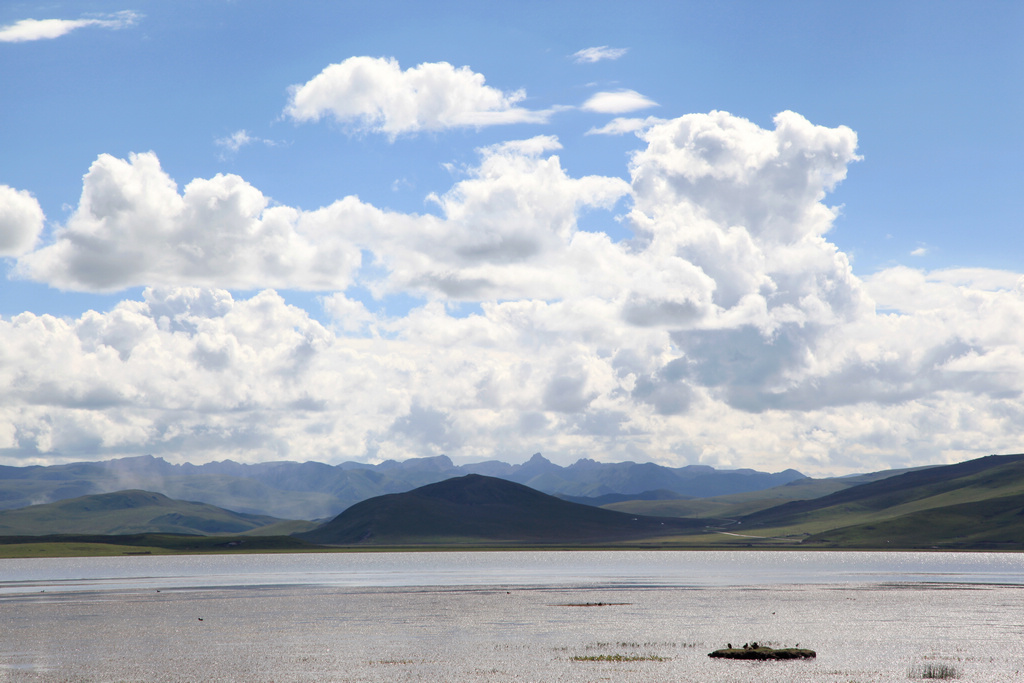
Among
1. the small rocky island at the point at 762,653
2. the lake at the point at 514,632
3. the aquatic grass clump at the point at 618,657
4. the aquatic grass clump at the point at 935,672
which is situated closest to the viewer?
the aquatic grass clump at the point at 935,672

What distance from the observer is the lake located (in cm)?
6244

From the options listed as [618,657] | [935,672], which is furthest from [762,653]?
[935,672]

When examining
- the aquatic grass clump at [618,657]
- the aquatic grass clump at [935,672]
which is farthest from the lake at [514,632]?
the aquatic grass clump at [935,672]

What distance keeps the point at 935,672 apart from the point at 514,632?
38.4 m

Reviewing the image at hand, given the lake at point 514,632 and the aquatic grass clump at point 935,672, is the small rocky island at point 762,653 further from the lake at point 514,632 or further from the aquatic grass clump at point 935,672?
the aquatic grass clump at point 935,672

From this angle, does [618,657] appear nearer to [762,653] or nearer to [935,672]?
[762,653]

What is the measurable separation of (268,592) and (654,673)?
102 meters

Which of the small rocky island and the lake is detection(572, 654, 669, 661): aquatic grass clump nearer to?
the lake

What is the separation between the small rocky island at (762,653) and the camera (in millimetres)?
66500

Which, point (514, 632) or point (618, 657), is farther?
point (514, 632)

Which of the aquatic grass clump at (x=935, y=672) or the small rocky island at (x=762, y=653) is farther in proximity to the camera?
the small rocky island at (x=762, y=653)

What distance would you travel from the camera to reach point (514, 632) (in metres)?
84.9

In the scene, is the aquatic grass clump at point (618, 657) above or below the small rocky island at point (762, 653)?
below

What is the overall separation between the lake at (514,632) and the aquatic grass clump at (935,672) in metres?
0.35
